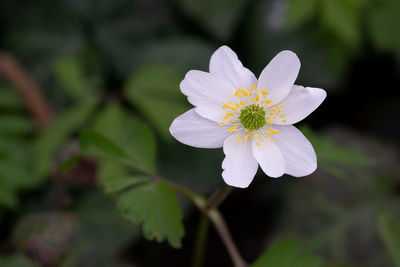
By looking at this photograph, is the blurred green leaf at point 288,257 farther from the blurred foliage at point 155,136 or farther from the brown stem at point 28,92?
the brown stem at point 28,92

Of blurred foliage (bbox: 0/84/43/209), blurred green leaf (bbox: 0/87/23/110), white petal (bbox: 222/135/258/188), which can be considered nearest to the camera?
white petal (bbox: 222/135/258/188)

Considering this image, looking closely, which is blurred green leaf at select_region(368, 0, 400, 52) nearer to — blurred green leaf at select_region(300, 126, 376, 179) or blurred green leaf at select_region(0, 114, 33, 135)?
blurred green leaf at select_region(300, 126, 376, 179)

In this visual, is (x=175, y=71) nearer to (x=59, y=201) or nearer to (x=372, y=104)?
(x=59, y=201)

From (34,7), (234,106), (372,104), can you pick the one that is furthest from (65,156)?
(372,104)

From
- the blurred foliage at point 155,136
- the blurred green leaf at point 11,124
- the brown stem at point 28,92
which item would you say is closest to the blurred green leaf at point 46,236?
the blurred foliage at point 155,136

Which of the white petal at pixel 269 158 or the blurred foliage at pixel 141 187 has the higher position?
the white petal at pixel 269 158

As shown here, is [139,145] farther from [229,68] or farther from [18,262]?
[18,262]

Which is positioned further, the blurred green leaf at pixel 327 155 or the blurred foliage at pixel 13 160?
the blurred foliage at pixel 13 160

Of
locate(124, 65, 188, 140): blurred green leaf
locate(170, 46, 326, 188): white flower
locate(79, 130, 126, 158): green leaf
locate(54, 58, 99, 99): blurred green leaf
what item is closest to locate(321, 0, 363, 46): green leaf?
locate(124, 65, 188, 140): blurred green leaf

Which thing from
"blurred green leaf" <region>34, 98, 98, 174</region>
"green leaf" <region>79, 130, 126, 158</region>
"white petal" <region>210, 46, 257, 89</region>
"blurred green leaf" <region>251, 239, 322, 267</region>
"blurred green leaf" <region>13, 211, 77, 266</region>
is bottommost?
"blurred green leaf" <region>13, 211, 77, 266</region>
